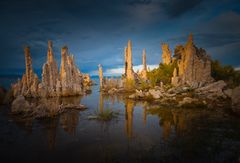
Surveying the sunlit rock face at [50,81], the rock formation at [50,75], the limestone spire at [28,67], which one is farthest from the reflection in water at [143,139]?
the limestone spire at [28,67]

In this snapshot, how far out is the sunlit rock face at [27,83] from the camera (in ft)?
123

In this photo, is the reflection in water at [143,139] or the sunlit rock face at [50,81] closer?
the reflection in water at [143,139]

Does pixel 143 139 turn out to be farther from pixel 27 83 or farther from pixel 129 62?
pixel 129 62

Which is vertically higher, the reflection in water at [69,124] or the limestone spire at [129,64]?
the limestone spire at [129,64]

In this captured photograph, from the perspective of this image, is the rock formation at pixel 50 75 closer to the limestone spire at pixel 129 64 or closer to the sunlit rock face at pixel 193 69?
the sunlit rock face at pixel 193 69

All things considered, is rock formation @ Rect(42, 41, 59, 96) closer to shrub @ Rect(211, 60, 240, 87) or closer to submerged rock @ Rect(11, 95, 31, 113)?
submerged rock @ Rect(11, 95, 31, 113)

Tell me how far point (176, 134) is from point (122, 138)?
4514 mm

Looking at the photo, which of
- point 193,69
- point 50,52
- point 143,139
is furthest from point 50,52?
point 193,69

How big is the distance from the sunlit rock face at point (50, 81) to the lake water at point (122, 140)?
2103 centimetres

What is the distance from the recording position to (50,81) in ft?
136

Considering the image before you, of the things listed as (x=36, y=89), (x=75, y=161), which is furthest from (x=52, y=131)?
(x=36, y=89)

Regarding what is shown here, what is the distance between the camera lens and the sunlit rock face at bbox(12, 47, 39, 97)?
3738cm

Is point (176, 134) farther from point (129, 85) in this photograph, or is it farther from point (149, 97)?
point (129, 85)

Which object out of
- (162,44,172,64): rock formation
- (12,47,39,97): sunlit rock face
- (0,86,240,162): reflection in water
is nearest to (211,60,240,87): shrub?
(162,44,172,64): rock formation
